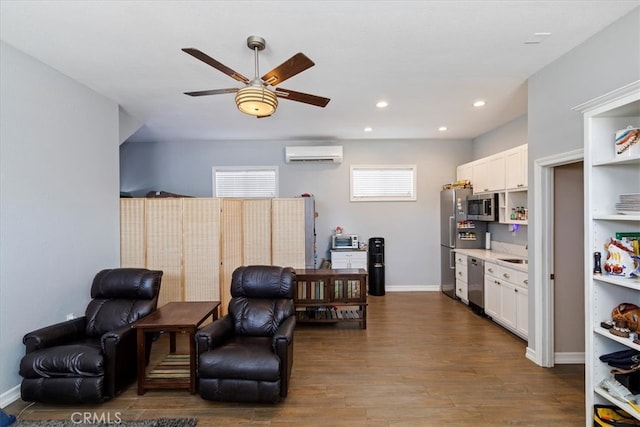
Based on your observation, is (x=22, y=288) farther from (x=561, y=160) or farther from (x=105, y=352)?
(x=561, y=160)

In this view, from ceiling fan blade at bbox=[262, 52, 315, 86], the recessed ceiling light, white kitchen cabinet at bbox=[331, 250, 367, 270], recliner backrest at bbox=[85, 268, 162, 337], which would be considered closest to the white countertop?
white kitchen cabinet at bbox=[331, 250, 367, 270]

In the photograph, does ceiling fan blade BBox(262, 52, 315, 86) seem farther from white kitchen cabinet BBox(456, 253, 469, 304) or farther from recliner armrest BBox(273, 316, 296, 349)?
white kitchen cabinet BBox(456, 253, 469, 304)

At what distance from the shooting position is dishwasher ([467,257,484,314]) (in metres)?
4.70

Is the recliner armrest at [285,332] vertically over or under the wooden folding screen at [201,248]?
under

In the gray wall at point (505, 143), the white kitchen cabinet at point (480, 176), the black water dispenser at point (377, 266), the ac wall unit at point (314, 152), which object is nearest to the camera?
the gray wall at point (505, 143)

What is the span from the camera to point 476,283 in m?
4.84

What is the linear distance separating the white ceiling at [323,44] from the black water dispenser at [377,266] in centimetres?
262

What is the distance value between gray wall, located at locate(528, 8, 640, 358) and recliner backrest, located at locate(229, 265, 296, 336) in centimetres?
265

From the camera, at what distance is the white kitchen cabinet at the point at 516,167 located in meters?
4.16

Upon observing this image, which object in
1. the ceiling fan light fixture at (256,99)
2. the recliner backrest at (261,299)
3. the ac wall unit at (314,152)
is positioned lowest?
the recliner backrest at (261,299)

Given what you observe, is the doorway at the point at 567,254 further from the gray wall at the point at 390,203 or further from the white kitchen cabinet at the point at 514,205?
the gray wall at the point at 390,203

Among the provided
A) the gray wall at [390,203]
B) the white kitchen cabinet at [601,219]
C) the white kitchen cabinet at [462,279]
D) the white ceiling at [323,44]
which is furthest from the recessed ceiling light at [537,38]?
the gray wall at [390,203]

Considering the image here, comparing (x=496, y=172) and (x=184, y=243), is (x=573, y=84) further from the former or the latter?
(x=184, y=243)

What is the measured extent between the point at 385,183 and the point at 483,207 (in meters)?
1.92
